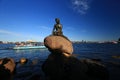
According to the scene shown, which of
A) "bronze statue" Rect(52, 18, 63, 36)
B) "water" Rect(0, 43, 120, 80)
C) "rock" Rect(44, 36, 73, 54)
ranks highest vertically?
"bronze statue" Rect(52, 18, 63, 36)

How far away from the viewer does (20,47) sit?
254 feet

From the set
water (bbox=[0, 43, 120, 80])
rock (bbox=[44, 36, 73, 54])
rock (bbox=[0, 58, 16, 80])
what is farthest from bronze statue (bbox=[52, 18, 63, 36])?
rock (bbox=[0, 58, 16, 80])

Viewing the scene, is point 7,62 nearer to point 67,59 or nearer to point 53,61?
point 53,61

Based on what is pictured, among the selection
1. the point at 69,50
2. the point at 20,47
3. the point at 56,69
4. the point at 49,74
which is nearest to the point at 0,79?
the point at 49,74

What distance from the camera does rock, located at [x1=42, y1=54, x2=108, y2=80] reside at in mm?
13462

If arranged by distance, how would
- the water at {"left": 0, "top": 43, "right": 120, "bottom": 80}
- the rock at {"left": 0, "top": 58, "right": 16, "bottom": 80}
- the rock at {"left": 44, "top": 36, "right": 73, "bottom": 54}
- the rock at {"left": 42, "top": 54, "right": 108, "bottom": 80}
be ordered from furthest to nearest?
1. the water at {"left": 0, "top": 43, "right": 120, "bottom": 80}
2. the rock at {"left": 0, "top": 58, "right": 16, "bottom": 80}
3. the rock at {"left": 44, "top": 36, "right": 73, "bottom": 54}
4. the rock at {"left": 42, "top": 54, "right": 108, "bottom": 80}

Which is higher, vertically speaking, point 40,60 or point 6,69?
point 6,69

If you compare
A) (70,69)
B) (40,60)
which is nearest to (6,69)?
(70,69)

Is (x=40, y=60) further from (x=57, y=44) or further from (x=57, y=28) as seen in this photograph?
(x=57, y=44)

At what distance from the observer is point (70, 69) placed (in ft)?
44.4

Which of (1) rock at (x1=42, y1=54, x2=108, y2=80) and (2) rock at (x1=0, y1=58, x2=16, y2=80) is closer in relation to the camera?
(1) rock at (x1=42, y1=54, x2=108, y2=80)

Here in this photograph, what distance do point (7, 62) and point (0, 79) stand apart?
9.23 ft

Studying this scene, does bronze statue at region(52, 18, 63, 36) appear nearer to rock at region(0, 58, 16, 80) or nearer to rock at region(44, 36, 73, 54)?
rock at region(44, 36, 73, 54)

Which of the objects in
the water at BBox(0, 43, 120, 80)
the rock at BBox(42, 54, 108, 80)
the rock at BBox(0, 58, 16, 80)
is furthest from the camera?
the water at BBox(0, 43, 120, 80)
